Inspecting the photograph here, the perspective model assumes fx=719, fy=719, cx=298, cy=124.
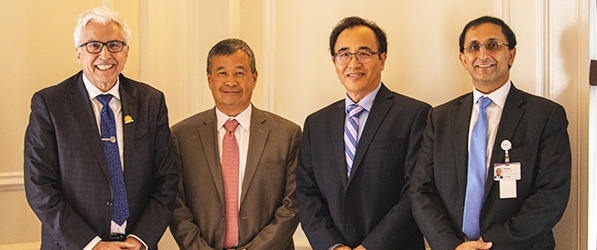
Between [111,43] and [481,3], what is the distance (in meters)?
1.92

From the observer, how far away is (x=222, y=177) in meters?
3.53

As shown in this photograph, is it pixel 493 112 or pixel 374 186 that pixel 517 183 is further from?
pixel 374 186

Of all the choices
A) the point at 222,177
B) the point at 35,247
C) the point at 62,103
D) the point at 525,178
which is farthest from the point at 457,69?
the point at 35,247

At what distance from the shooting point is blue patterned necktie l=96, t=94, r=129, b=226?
319 cm

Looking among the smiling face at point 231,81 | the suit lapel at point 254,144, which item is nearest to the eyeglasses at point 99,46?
the smiling face at point 231,81

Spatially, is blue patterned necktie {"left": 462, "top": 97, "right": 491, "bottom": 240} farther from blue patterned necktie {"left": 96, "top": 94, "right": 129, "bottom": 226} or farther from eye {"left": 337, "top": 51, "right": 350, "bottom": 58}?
blue patterned necktie {"left": 96, "top": 94, "right": 129, "bottom": 226}

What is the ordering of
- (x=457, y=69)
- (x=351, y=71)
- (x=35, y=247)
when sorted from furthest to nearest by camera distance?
(x=35, y=247), (x=457, y=69), (x=351, y=71)

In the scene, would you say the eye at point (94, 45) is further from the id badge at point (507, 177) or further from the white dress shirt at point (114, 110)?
the id badge at point (507, 177)

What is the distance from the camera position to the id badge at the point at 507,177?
2932mm

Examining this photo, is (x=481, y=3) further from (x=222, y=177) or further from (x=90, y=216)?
(x=90, y=216)

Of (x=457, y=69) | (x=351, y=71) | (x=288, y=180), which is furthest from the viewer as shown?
(x=457, y=69)

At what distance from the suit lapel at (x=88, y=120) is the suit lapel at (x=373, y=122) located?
111 cm

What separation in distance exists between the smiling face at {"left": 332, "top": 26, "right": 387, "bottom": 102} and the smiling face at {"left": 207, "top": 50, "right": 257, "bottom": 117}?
0.49 metres

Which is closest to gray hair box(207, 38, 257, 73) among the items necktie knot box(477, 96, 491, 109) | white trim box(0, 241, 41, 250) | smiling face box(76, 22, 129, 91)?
smiling face box(76, 22, 129, 91)
